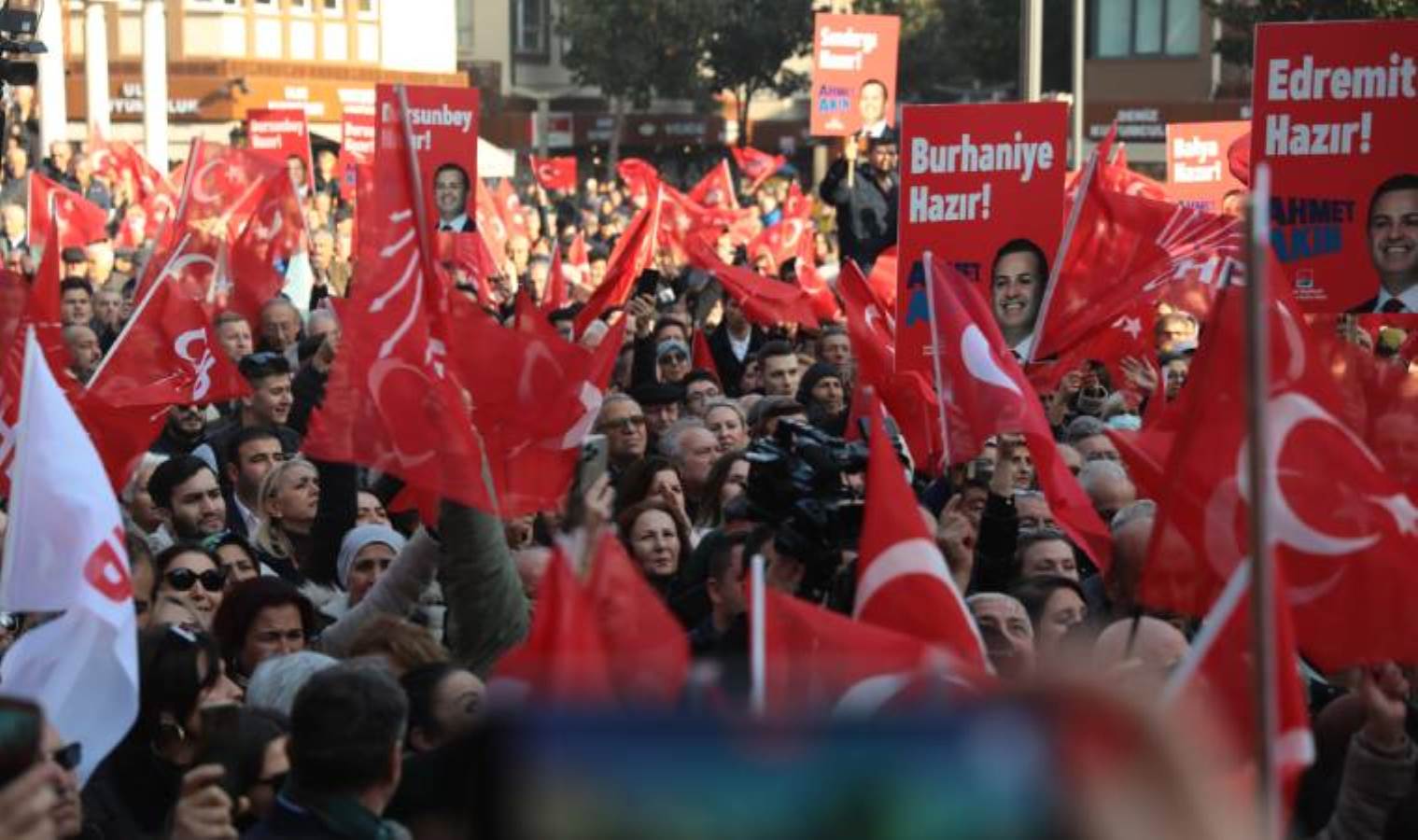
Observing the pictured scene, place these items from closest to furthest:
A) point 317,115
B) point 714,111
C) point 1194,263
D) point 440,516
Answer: point 440,516 < point 1194,263 < point 317,115 < point 714,111

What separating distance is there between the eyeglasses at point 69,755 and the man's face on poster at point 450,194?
926 cm

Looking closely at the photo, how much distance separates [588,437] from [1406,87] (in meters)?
3.07

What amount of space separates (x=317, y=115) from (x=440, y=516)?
44.4 meters

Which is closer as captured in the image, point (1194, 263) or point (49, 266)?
point (49, 266)

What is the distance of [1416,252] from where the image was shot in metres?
8.50

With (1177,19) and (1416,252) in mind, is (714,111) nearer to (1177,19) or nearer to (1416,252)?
(1177,19)

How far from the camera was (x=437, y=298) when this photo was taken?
7.03 m

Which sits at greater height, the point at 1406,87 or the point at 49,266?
the point at 1406,87

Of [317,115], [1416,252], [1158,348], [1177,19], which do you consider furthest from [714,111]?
[1416,252]

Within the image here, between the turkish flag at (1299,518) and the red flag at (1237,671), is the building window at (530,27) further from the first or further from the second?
the red flag at (1237,671)

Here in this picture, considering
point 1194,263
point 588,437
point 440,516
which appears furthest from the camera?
point 1194,263

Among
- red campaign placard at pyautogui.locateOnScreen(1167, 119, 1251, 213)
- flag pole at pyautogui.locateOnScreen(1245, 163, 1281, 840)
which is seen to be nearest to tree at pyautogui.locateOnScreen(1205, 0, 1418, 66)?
red campaign placard at pyautogui.locateOnScreen(1167, 119, 1251, 213)

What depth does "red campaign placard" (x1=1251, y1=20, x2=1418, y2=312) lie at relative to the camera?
8.51 metres

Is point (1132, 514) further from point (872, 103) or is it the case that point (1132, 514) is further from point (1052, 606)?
point (872, 103)
